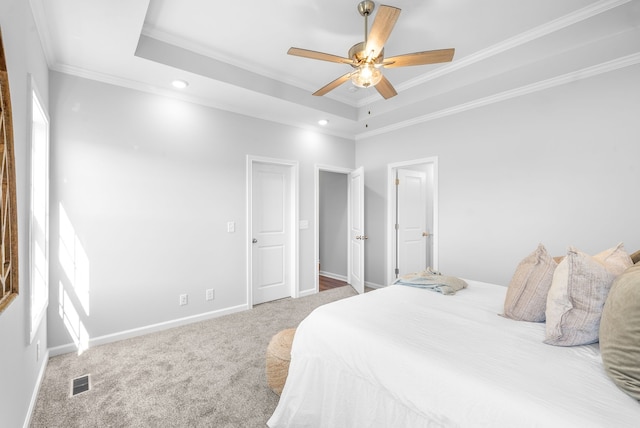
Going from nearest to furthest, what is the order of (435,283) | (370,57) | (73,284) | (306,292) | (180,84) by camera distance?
(370,57)
(435,283)
(73,284)
(180,84)
(306,292)

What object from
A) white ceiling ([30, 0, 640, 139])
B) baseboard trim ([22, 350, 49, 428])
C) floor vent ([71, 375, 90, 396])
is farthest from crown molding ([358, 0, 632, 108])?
baseboard trim ([22, 350, 49, 428])

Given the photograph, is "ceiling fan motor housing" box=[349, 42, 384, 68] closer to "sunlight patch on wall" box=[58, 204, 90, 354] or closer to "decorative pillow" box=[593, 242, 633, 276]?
"decorative pillow" box=[593, 242, 633, 276]

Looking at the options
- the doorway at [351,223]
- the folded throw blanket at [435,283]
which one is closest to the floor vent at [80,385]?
the folded throw blanket at [435,283]

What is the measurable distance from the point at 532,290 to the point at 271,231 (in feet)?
10.5

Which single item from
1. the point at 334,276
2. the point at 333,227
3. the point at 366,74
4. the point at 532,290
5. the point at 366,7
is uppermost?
the point at 366,7

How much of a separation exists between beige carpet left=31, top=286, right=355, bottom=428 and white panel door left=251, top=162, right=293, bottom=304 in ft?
3.19

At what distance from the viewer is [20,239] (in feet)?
5.50

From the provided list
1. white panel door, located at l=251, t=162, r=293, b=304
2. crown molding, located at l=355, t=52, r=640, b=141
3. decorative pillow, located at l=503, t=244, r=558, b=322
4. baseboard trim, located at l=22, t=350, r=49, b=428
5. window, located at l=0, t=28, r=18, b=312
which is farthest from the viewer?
white panel door, located at l=251, t=162, r=293, b=304

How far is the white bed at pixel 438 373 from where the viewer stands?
39.6 inches

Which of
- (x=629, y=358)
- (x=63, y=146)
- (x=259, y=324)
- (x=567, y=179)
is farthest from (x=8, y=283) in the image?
(x=567, y=179)

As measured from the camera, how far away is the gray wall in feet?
18.7

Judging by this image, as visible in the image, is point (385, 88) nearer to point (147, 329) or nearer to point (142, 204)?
point (142, 204)

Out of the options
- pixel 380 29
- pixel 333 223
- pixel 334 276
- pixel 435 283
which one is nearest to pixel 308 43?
pixel 380 29

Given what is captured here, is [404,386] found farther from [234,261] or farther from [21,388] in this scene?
[234,261]
